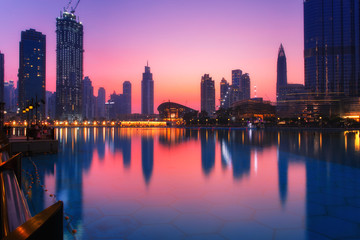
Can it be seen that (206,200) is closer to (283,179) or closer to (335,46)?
(283,179)

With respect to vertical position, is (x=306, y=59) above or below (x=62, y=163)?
above

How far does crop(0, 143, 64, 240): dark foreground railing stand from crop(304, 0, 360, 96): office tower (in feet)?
560

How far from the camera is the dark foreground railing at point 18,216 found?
1164mm

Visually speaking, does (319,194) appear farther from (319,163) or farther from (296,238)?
(319,163)

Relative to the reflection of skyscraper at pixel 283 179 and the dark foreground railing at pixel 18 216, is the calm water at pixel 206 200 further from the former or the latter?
the dark foreground railing at pixel 18 216

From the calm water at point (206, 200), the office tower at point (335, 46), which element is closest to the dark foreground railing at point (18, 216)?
the calm water at point (206, 200)

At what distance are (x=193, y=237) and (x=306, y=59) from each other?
579ft

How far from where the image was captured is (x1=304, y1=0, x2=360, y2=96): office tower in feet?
474

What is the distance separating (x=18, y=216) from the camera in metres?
2.50

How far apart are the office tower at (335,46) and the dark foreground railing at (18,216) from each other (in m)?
171

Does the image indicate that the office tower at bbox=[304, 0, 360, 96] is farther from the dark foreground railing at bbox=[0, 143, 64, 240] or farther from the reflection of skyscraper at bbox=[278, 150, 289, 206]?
the dark foreground railing at bbox=[0, 143, 64, 240]

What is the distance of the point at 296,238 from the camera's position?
5441 millimetres

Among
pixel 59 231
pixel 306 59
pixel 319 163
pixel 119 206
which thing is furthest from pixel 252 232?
pixel 306 59

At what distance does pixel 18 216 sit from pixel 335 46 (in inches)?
7043
